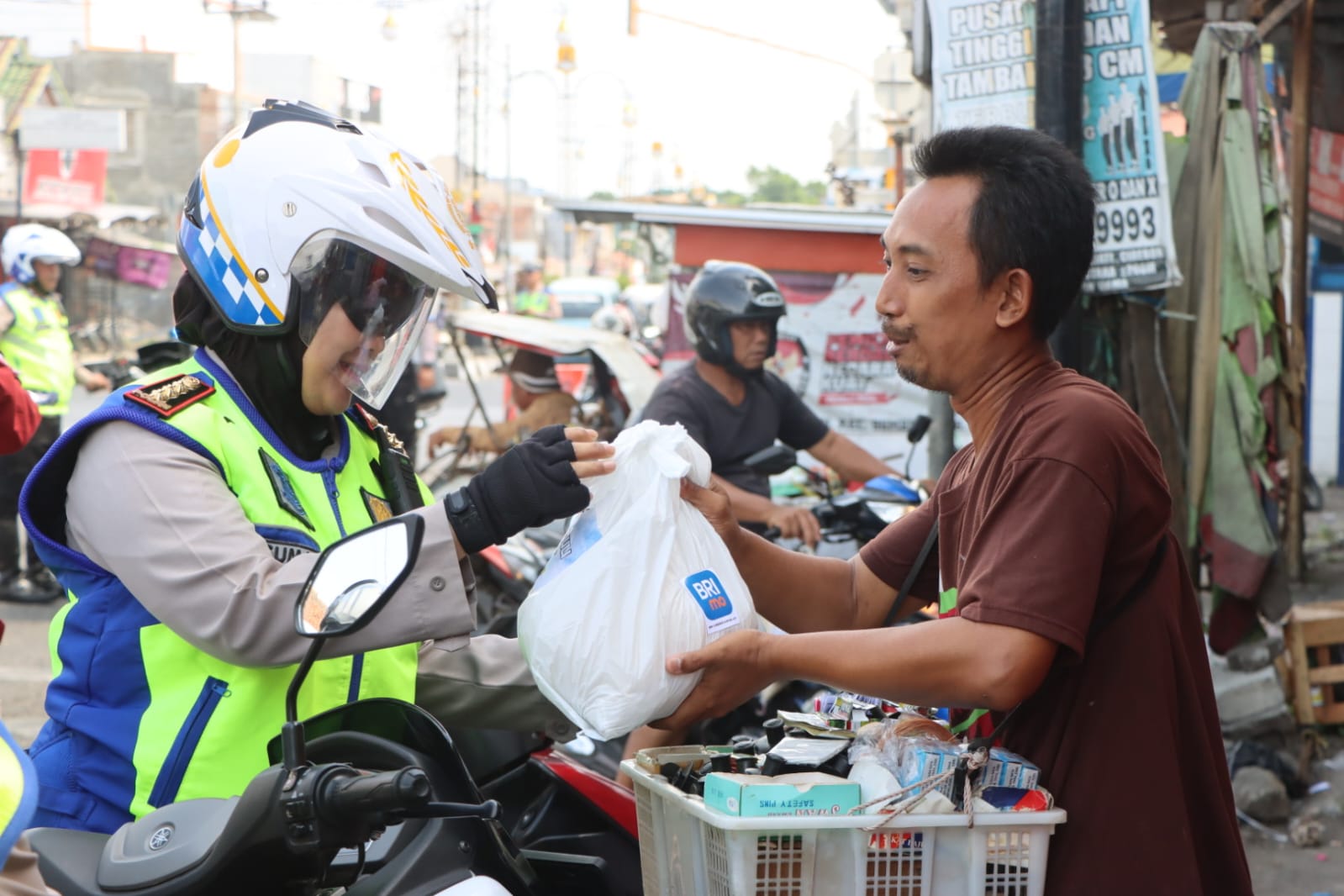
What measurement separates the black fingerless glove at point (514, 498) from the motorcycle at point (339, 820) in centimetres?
29

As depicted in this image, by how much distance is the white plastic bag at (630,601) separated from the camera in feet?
6.88

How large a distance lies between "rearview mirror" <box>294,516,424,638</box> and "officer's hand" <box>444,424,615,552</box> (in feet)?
1.11

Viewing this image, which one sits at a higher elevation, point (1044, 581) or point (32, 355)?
point (32, 355)

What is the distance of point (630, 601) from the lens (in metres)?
2.11

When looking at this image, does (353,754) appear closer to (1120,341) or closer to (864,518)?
(864,518)

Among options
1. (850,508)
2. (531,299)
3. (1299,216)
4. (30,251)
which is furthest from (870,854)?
(531,299)

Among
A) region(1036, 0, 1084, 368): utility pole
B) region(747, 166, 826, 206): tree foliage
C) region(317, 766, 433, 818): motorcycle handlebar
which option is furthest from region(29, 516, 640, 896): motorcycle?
region(747, 166, 826, 206): tree foliage

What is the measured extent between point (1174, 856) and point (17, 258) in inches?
389

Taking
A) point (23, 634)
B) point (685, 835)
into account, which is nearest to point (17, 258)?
point (23, 634)

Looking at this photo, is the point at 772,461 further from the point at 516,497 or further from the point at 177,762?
the point at 177,762

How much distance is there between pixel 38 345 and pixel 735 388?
5.86 metres

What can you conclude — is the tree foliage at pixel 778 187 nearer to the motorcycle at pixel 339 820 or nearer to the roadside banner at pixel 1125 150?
the roadside banner at pixel 1125 150

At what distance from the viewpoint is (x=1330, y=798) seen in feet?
17.9

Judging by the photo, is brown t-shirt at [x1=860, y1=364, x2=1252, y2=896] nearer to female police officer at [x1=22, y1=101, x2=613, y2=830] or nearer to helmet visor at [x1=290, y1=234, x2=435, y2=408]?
female police officer at [x1=22, y1=101, x2=613, y2=830]
